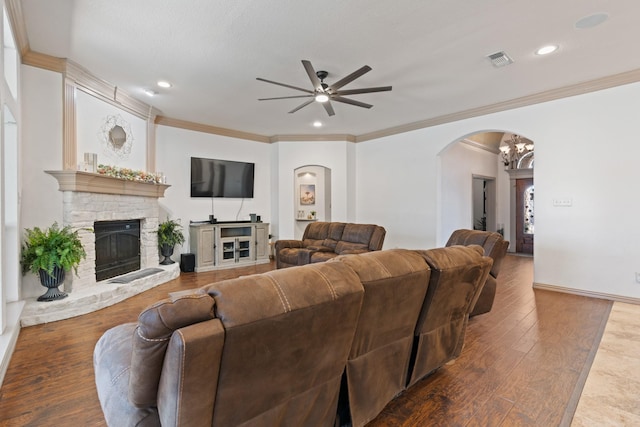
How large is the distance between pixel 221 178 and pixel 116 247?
2.44m

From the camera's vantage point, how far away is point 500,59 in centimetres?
343

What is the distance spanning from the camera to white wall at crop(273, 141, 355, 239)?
6.86 metres

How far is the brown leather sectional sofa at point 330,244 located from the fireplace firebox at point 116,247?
7.24ft

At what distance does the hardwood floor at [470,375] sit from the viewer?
5.85 feet

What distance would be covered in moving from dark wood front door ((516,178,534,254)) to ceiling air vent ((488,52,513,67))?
531cm

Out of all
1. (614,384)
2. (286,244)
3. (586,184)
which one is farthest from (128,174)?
(586,184)

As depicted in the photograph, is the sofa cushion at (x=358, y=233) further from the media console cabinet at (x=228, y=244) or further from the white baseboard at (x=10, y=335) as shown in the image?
the white baseboard at (x=10, y=335)

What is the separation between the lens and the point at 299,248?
5324 millimetres

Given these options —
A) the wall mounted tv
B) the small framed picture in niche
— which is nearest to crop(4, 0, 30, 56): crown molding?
the wall mounted tv

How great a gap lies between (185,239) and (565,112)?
6423 millimetres

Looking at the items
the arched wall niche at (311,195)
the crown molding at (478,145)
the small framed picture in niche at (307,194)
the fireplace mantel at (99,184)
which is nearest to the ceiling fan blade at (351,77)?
the fireplace mantel at (99,184)

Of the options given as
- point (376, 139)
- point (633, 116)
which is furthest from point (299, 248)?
point (633, 116)

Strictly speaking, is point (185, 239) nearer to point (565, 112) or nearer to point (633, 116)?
point (565, 112)

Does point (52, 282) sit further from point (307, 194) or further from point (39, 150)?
point (307, 194)
